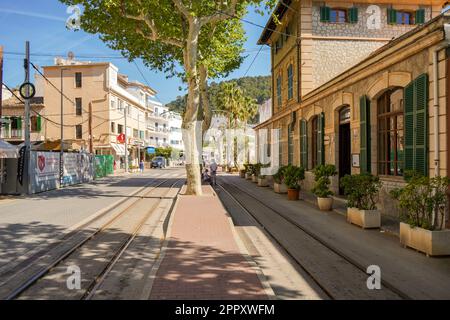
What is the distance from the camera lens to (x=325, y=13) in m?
20.6

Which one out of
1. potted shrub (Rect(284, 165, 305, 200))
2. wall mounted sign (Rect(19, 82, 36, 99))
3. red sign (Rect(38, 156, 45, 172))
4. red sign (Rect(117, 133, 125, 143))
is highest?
wall mounted sign (Rect(19, 82, 36, 99))

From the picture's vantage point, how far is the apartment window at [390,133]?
1121 centimetres

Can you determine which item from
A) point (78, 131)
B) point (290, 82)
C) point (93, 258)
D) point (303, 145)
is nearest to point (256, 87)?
point (78, 131)

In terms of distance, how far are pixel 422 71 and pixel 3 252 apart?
33.2 ft

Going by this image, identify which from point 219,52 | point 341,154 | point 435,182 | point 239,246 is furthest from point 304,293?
point 219,52

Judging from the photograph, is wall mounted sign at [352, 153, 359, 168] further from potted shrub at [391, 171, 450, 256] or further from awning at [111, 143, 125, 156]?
awning at [111, 143, 125, 156]

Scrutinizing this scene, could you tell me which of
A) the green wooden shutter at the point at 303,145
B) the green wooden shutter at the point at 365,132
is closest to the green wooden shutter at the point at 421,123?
the green wooden shutter at the point at 365,132

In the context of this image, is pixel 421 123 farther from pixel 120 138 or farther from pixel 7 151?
pixel 120 138

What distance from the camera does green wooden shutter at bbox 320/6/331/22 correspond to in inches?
811

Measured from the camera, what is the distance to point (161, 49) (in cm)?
2409

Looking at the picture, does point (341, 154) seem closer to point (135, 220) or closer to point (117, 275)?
point (135, 220)

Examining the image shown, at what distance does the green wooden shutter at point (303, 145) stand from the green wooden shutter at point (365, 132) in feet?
22.7

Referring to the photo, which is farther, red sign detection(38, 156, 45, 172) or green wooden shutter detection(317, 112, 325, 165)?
red sign detection(38, 156, 45, 172)

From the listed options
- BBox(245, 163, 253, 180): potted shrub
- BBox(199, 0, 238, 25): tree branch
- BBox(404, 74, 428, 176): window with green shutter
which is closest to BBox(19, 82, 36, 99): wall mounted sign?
BBox(199, 0, 238, 25): tree branch
